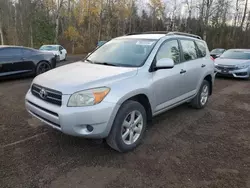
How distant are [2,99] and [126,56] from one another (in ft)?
13.4

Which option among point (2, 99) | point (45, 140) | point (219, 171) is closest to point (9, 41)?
point (2, 99)

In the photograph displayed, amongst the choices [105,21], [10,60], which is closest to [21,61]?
[10,60]

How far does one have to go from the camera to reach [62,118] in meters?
2.71

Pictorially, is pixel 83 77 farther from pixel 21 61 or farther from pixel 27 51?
pixel 27 51

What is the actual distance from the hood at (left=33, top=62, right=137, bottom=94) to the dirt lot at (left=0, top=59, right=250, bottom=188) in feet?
3.29

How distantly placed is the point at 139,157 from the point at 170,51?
6.65ft

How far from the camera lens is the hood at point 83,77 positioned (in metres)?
2.79

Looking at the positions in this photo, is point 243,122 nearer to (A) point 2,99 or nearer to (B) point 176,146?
(B) point 176,146

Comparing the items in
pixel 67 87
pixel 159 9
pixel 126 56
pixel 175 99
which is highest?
pixel 159 9

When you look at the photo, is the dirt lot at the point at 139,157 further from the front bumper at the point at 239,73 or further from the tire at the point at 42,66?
the front bumper at the point at 239,73

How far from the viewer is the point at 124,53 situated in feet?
12.5

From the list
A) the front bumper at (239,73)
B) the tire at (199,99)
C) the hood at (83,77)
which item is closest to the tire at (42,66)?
the hood at (83,77)

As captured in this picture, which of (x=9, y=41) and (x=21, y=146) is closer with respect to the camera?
(x=21, y=146)

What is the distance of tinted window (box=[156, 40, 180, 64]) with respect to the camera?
3.73 meters
